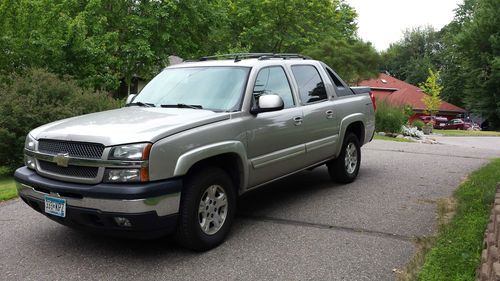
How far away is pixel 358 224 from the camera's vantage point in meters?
5.39

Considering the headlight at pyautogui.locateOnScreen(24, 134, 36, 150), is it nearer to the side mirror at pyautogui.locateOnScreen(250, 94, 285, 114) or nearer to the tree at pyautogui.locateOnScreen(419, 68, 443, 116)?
the side mirror at pyautogui.locateOnScreen(250, 94, 285, 114)

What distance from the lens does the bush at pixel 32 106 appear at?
9.55 m

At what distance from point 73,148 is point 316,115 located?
319 cm

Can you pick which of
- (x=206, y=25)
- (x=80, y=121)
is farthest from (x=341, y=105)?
(x=206, y=25)

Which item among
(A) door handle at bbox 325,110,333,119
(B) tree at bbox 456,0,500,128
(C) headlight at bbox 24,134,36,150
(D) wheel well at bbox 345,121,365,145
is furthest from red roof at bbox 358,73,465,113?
(C) headlight at bbox 24,134,36,150

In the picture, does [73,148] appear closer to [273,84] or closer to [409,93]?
[273,84]

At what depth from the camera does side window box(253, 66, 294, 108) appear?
216 inches

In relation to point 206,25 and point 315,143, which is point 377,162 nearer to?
point 315,143

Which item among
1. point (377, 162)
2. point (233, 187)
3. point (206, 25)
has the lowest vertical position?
point (377, 162)

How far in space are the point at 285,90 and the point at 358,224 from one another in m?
1.82

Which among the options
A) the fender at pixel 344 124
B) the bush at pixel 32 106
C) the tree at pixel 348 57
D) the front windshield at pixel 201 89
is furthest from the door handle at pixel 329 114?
the tree at pixel 348 57

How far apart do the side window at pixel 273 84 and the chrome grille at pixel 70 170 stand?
6.49 ft

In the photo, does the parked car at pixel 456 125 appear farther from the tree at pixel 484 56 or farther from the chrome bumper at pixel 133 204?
the chrome bumper at pixel 133 204

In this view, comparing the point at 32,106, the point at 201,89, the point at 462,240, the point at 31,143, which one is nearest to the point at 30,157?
the point at 31,143
